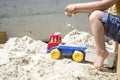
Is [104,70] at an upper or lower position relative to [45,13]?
lower

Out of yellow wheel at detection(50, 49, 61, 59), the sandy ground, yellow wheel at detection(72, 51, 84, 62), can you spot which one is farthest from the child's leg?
yellow wheel at detection(50, 49, 61, 59)

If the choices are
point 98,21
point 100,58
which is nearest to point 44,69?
point 100,58

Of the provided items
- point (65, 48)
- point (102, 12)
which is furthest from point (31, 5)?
point (102, 12)

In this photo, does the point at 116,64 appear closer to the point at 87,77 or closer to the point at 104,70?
the point at 104,70

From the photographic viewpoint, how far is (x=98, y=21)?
3.16 meters

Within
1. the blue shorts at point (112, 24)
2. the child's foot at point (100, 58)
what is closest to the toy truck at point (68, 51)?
the child's foot at point (100, 58)

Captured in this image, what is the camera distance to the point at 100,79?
10.1 feet

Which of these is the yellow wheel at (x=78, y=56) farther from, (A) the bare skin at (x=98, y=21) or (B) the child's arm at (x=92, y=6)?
(B) the child's arm at (x=92, y=6)

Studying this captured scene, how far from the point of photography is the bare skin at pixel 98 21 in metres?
3.16

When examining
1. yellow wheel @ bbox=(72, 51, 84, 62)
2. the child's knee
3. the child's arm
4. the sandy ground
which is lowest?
the sandy ground

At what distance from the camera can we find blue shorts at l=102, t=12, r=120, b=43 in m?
3.17

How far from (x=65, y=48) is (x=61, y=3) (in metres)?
1.19

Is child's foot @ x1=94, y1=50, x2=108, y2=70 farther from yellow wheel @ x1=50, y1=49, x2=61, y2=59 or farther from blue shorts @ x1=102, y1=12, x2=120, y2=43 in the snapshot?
yellow wheel @ x1=50, y1=49, x2=61, y2=59

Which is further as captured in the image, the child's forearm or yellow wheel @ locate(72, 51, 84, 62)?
yellow wheel @ locate(72, 51, 84, 62)
